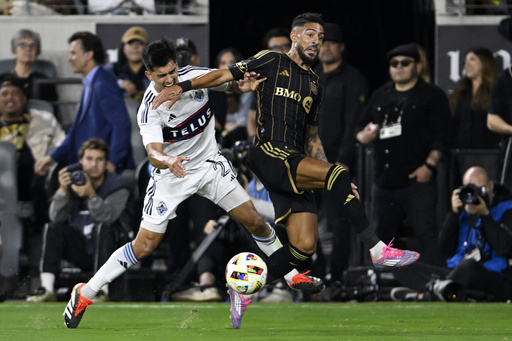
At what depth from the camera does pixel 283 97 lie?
7965mm

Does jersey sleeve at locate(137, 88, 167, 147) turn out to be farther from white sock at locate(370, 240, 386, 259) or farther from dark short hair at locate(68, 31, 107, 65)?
dark short hair at locate(68, 31, 107, 65)

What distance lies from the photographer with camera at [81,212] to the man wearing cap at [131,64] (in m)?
1.14

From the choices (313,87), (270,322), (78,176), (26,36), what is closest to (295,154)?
(313,87)

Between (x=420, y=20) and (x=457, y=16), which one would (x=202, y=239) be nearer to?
(x=457, y=16)

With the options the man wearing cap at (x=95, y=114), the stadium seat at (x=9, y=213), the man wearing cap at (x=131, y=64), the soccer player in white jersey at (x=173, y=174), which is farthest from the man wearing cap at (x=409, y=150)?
the stadium seat at (x=9, y=213)

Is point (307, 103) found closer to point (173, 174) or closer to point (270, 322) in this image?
point (173, 174)

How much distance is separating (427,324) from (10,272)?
510 cm

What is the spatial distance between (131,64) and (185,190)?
169 inches

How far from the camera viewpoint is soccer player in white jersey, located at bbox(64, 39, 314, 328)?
25.7 feet

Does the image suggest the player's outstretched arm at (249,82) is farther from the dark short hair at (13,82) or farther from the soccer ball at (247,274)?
the dark short hair at (13,82)

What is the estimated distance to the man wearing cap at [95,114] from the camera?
11555mm

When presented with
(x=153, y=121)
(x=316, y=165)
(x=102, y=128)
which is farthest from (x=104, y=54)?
(x=316, y=165)

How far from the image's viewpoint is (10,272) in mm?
11336

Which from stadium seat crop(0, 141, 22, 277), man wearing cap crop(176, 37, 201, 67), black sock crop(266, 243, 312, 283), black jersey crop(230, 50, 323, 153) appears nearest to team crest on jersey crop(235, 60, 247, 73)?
black jersey crop(230, 50, 323, 153)
